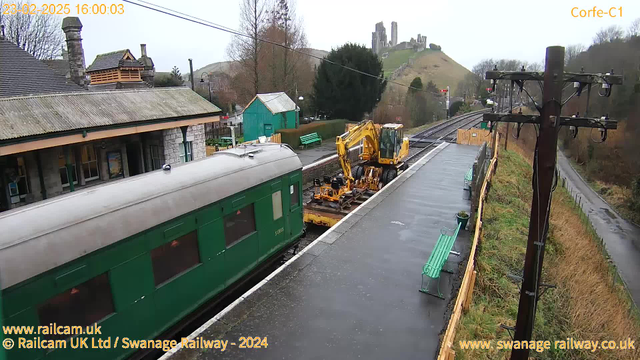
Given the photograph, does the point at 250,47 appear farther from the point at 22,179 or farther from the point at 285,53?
the point at 22,179

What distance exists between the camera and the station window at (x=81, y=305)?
538 centimetres

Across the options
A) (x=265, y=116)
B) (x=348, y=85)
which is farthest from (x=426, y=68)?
(x=265, y=116)

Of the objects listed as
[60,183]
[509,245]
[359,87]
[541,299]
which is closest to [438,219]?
[509,245]

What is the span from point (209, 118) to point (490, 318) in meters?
13.7

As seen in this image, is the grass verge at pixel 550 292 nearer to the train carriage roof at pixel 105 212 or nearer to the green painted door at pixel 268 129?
the train carriage roof at pixel 105 212

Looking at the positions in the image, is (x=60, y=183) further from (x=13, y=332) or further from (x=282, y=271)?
(x=13, y=332)

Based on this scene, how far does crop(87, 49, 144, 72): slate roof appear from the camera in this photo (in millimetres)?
20406

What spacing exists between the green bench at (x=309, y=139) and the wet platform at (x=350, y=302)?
17345mm

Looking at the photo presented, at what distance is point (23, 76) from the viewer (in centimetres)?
1570

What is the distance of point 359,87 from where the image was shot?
3841 cm

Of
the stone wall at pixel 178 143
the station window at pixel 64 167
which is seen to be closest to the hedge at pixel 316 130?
the stone wall at pixel 178 143

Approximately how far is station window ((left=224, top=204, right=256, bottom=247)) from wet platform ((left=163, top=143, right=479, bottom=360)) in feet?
3.91

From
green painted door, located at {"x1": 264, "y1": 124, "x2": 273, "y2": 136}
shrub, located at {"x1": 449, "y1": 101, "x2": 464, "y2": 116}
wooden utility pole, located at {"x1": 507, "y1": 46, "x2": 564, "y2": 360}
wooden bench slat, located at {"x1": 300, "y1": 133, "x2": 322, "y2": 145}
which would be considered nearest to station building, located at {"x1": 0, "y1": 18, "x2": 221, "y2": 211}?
green painted door, located at {"x1": 264, "y1": 124, "x2": 273, "y2": 136}

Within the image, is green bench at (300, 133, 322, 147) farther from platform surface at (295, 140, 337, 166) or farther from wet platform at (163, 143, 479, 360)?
wet platform at (163, 143, 479, 360)
